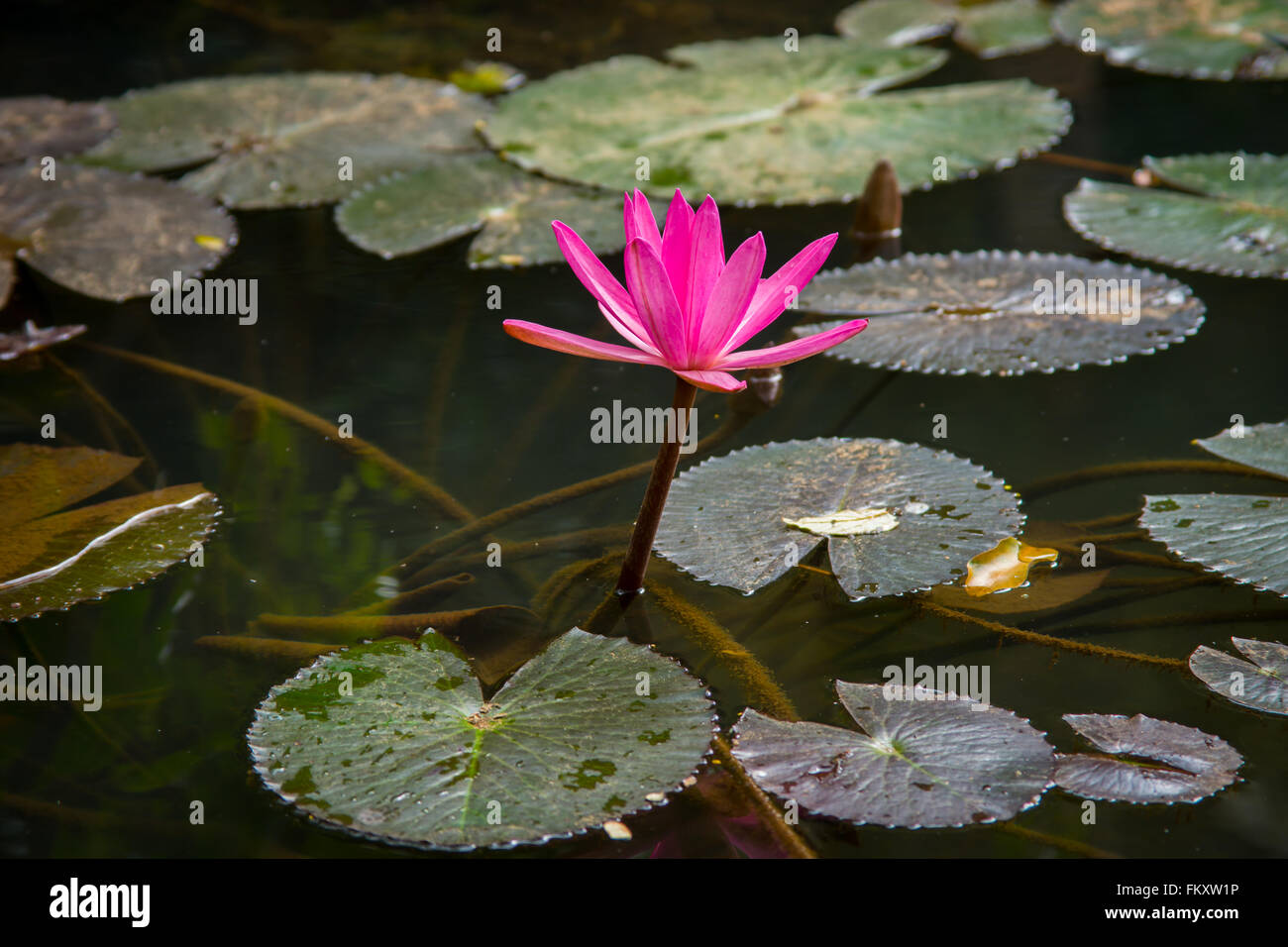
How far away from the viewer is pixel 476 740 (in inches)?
45.7

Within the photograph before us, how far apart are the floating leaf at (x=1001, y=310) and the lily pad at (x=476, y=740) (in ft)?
3.24

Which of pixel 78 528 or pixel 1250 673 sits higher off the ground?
pixel 78 528

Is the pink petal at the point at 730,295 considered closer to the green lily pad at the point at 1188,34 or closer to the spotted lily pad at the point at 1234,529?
the spotted lily pad at the point at 1234,529

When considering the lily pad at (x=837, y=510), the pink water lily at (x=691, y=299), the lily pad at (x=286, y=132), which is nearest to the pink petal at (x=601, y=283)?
the pink water lily at (x=691, y=299)

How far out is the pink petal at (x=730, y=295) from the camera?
1153 mm

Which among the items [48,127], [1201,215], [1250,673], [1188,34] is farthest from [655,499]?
[1188,34]

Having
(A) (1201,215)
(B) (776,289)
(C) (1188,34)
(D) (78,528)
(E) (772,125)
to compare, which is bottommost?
(D) (78,528)

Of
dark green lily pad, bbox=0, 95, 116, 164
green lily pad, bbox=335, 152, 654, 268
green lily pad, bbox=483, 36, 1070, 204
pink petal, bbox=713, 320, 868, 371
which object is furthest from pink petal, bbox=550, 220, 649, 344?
dark green lily pad, bbox=0, 95, 116, 164

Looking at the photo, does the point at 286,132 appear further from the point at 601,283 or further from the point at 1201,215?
the point at 1201,215

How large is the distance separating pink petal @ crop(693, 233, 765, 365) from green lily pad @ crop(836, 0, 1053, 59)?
3326 mm

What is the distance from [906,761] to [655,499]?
43 cm

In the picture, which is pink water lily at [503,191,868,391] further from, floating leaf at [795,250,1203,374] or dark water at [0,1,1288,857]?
floating leaf at [795,250,1203,374]

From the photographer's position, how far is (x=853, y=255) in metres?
2.60

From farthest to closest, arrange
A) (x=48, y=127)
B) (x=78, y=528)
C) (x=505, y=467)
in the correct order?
1. (x=48, y=127)
2. (x=505, y=467)
3. (x=78, y=528)
